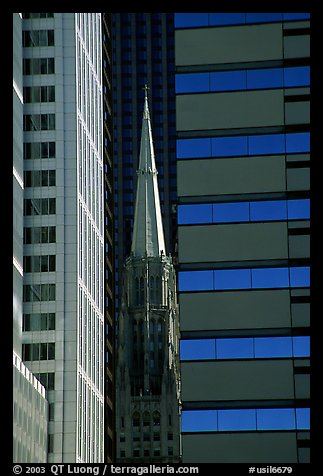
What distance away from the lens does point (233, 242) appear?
71.7 metres

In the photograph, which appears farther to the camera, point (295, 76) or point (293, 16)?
point (295, 76)

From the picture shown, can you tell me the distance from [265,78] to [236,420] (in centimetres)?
1902

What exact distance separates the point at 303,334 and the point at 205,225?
7.92 m

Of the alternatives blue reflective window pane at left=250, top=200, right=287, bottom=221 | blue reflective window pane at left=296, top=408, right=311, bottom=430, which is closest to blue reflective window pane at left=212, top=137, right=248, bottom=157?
blue reflective window pane at left=250, top=200, right=287, bottom=221

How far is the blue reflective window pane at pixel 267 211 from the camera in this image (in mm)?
72669

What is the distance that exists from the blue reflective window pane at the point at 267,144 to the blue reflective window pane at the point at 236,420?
47.5ft

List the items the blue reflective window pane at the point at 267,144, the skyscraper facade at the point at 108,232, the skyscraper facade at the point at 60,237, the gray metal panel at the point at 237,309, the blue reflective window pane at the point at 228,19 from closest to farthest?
1. the gray metal panel at the point at 237,309
2. the blue reflective window pane at the point at 228,19
3. the blue reflective window pane at the point at 267,144
4. the skyscraper facade at the point at 60,237
5. the skyscraper facade at the point at 108,232

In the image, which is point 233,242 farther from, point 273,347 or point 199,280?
point 273,347

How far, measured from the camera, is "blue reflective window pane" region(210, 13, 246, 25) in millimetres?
71900

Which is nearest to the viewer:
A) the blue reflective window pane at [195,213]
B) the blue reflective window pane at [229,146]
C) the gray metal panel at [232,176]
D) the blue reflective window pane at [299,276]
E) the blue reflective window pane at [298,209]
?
the blue reflective window pane at [299,276]

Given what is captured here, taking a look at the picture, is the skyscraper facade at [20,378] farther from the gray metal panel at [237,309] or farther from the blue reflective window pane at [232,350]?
the blue reflective window pane at [232,350]

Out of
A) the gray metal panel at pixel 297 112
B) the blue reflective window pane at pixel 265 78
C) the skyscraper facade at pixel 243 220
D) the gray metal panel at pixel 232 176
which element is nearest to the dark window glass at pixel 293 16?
the skyscraper facade at pixel 243 220

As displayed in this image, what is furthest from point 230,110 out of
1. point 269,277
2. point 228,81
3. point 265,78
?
point 269,277
